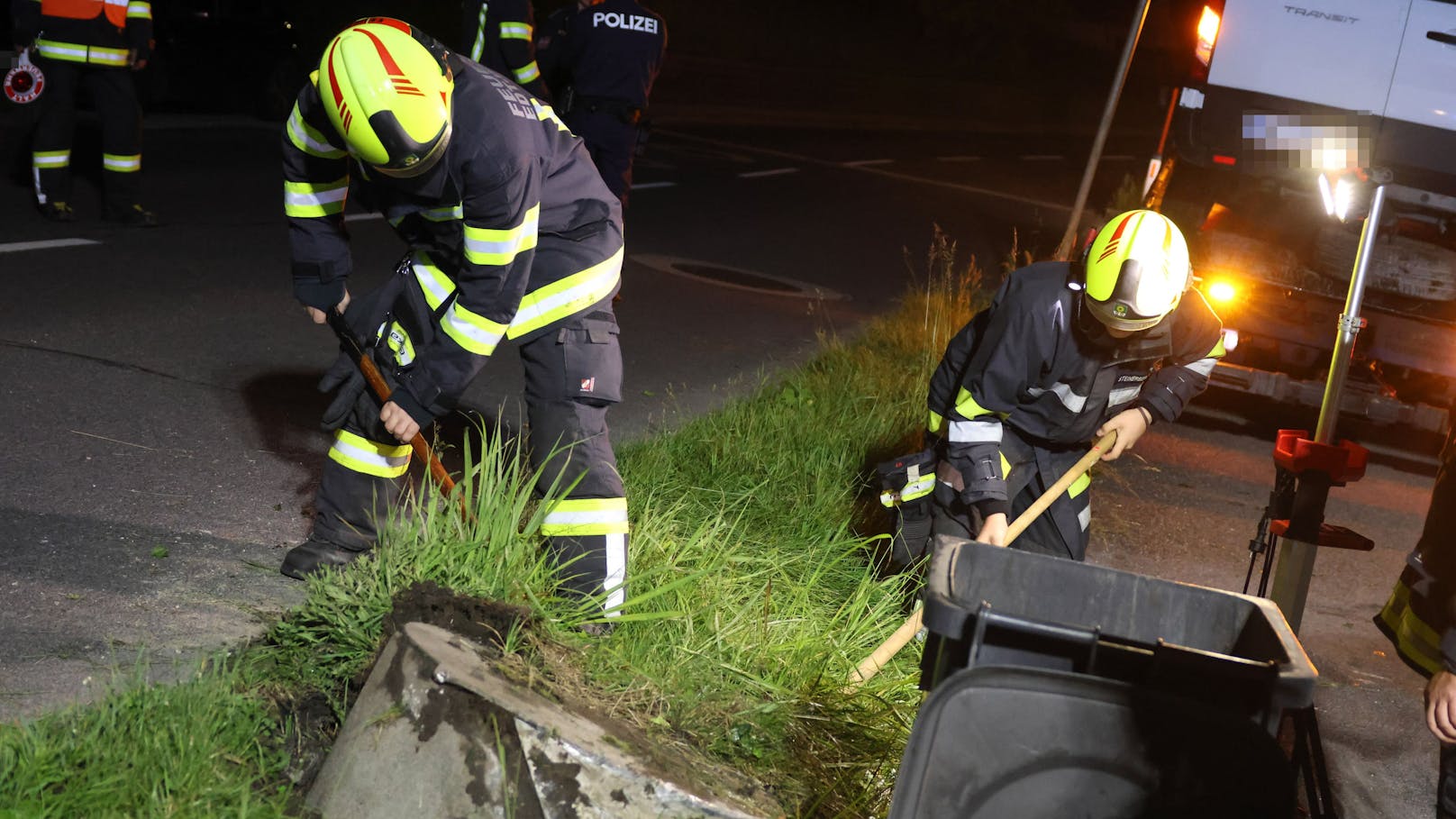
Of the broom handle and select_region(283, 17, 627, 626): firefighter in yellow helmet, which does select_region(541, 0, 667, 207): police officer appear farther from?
the broom handle

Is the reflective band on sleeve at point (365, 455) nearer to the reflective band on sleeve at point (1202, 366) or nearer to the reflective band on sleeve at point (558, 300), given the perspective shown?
the reflective band on sleeve at point (558, 300)

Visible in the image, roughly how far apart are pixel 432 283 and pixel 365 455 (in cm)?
51

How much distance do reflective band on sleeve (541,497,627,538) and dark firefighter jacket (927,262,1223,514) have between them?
3.51ft

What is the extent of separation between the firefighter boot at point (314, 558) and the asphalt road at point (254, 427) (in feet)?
0.20

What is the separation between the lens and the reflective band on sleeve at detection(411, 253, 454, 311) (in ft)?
12.7

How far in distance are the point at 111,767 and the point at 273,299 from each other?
17.3 ft

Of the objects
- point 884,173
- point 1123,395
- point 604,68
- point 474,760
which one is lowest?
point 884,173

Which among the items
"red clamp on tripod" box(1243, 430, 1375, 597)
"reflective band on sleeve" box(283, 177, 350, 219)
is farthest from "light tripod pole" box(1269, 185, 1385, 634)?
"reflective band on sleeve" box(283, 177, 350, 219)

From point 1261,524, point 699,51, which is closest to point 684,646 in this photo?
point 1261,524

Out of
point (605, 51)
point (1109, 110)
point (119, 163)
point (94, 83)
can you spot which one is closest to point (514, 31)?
point (605, 51)

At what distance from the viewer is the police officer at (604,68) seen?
8.62m

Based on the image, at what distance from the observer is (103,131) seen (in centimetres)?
873

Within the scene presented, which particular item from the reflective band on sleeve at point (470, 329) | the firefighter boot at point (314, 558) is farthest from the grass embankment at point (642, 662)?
the firefighter boot at point (314, 558)

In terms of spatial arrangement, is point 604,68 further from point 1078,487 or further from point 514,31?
point 1078,487
